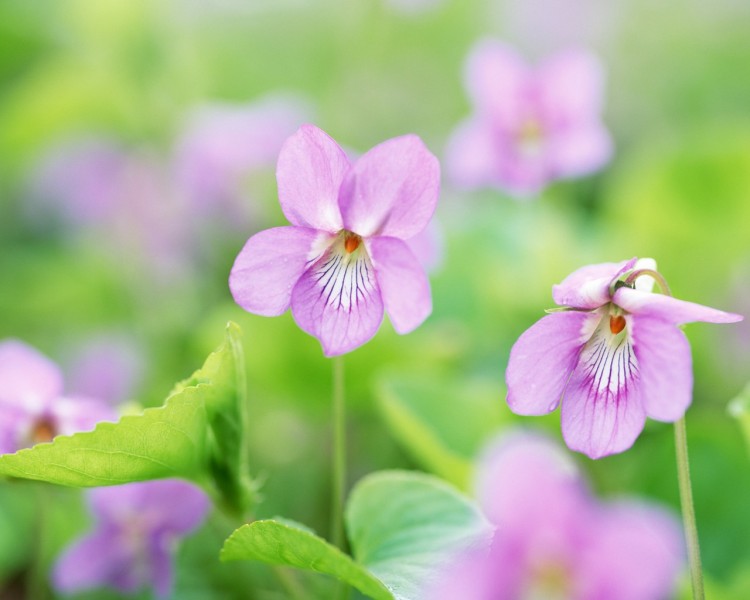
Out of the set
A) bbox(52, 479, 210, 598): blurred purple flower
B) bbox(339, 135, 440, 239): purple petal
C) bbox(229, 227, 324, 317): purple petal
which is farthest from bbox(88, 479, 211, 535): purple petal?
bbox(339, 135, 440, 239): purple petal

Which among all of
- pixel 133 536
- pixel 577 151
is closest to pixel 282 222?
pixel 577 151

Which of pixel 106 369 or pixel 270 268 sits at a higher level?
pixel 270 268

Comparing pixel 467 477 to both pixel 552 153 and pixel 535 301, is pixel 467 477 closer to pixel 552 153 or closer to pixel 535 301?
pixel 535 301

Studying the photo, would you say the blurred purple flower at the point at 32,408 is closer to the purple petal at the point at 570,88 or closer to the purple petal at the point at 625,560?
the purple petal at the point at 625,560

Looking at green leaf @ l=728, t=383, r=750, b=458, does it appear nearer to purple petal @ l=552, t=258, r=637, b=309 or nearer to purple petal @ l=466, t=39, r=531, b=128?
purple petal @ l=552, t=258, r=637, b=309

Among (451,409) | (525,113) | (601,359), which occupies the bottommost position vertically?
(451,409)

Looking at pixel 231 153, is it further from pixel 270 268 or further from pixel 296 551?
pixel 296 551

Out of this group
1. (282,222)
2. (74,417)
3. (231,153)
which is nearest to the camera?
(74,417)

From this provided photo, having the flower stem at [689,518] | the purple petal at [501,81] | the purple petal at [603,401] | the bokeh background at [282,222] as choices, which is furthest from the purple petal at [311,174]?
the purple petal at [501,81]

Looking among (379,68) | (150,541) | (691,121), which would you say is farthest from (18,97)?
(691,121)
